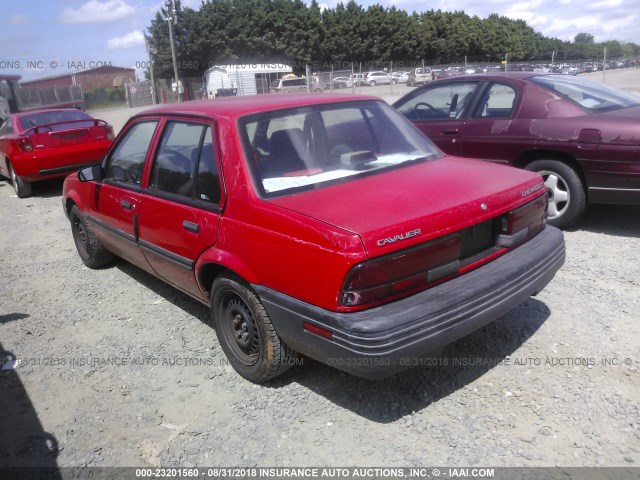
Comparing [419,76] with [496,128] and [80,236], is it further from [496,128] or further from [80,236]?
[80,236]

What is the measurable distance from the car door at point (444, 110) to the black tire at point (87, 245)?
375 cm

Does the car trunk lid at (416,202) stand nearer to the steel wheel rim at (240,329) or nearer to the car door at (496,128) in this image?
the steel wheel rim at (240,329)

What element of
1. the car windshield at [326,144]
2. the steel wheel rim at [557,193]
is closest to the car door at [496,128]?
the steel wheel rim at [557,193]

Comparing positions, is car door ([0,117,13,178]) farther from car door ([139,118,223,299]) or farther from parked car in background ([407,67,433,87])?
parked car in background ([407,67,433,87])

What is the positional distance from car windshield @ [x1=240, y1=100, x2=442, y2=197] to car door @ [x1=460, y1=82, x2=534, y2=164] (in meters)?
2.09

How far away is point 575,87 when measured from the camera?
576 centimetres

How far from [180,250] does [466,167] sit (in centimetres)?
194

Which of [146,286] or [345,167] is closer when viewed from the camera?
[345,167]

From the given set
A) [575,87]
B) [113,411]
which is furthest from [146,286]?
[575,87]

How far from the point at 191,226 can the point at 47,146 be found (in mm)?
6914

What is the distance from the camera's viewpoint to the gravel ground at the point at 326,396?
2.69 meters

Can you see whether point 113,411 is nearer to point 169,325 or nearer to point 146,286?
point 169,325

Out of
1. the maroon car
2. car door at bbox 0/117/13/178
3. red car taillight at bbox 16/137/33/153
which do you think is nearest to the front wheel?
car door at bbox 0/117/13/178

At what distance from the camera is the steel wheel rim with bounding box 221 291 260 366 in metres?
3.17
